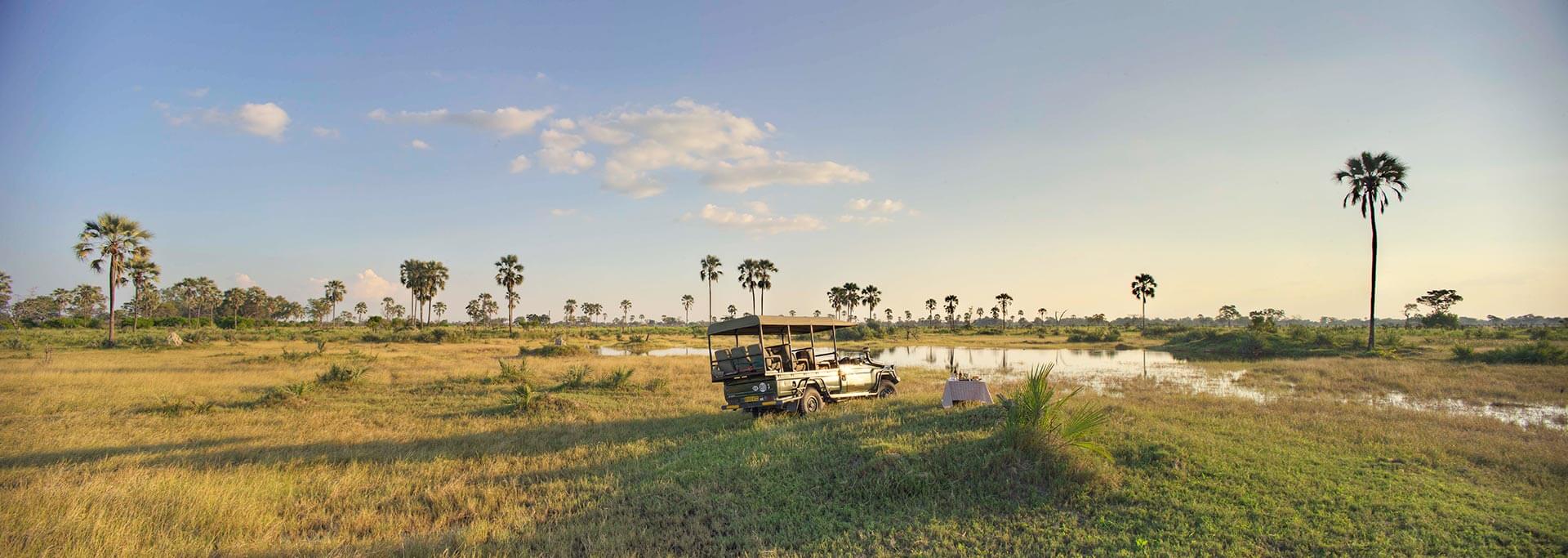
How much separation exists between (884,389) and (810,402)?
122 inches

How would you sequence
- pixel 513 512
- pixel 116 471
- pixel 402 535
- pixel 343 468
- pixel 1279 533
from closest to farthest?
pixel 1279 533, pixel 402 535, pixel 513 512, pixel 116 471, pixel 343 468

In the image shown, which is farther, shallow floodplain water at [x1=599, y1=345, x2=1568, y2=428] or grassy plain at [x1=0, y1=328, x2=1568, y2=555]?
shallow floodplain water at [x1=599, y1=345, x2=1568, y2=428]

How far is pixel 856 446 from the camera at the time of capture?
29.8 feet

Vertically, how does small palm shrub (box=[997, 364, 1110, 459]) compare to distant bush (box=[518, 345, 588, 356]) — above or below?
above

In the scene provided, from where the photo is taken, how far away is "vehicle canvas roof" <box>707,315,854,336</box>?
40.9ft

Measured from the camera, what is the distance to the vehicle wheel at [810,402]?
1284cm

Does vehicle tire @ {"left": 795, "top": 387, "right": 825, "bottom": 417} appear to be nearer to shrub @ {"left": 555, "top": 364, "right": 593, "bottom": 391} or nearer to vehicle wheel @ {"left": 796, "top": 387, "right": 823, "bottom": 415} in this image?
vehicle wheel @ {"left": 796, "top": 387, "right": 823, "bottom": 415}

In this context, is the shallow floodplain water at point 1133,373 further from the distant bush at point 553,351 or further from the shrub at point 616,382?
the distant bush at point 553,351

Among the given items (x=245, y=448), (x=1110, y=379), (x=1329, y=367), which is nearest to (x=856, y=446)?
(x=245, y=448)

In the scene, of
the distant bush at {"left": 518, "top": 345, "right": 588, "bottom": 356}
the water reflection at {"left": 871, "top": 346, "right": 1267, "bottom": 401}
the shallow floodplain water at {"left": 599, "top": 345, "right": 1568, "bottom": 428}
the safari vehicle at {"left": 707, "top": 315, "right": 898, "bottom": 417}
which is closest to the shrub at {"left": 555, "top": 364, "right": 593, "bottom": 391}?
the safari vehicle at {"left": 707, "top": 315, "right": 898, "bottom": 417}

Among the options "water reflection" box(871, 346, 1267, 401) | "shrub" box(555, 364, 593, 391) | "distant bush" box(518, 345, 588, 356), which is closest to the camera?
"shrub" box(555, 364, 593, 391)

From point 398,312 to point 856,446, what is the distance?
166 meters

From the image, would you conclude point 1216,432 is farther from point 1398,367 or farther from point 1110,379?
point 1398,367

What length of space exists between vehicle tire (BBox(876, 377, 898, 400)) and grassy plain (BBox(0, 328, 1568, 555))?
3.38 ft
